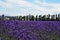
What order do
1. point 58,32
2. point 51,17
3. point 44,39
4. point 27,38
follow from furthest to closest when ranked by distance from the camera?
point 51,17, point 58,32, point 44,39, point 27,38

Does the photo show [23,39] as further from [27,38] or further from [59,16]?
[59,16]

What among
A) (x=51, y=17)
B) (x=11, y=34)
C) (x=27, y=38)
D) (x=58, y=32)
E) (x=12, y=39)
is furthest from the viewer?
(x=51, y=17)

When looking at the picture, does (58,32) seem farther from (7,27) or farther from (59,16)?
(59,16)

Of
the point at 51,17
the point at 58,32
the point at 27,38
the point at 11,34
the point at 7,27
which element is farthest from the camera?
the point at 51,17

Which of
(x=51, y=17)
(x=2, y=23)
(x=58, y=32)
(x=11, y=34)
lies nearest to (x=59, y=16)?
(x=51, y=17)

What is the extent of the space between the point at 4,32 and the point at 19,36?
1032 mm

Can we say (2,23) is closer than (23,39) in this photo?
No

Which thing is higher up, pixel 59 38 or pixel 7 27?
pixel 7 27

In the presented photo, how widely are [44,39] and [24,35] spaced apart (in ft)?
3.10

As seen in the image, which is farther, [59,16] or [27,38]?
[59,16]

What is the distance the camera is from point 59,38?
5.07 m

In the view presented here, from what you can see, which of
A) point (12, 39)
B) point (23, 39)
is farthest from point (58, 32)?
point (23, 39)

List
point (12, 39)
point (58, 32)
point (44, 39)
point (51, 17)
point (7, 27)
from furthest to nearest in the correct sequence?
point (51, 17) → point (58, 32) → point (7, 27) → point (44, 39) → point (12, 39)

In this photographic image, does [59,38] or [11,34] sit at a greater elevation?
[11,34]
